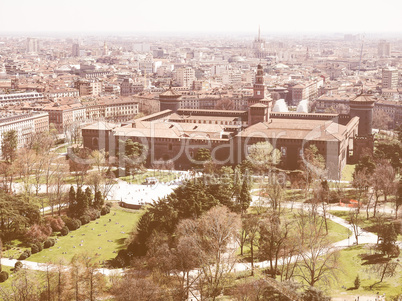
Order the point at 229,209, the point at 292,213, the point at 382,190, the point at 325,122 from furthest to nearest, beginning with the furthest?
the point at 325,122 < the point at 382,190 < the point at 292,213 < the point at 229,209

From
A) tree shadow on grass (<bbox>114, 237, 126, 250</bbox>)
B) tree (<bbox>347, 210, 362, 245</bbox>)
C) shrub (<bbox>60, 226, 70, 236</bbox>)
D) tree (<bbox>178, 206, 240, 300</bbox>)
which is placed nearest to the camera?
tree (<bbox>178, 206, 240, 300</bbox>)

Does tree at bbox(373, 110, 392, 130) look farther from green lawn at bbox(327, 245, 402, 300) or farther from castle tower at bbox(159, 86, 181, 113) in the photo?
green lawn at bbox(327, 245, 402, 300)

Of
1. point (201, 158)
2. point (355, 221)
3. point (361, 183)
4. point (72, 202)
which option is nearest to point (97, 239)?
point (72, 202)

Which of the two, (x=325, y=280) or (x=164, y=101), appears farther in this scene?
(x=164, y=101)

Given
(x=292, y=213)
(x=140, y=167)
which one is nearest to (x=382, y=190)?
(x=292, y=213)

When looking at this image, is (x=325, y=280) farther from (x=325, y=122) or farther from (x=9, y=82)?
(x=9, y=82)

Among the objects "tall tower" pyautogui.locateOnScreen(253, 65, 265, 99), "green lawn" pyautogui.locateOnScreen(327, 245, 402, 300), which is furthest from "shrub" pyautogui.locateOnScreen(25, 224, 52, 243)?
"tall tower" pyautogui.locateOnScreen(253, 65, 265, 99)
